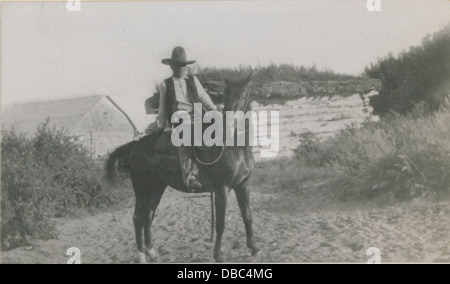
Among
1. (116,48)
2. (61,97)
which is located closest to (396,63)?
(116,48)

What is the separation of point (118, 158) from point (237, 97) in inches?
65.7

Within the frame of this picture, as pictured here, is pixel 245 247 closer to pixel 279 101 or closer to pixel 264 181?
pixel 264 181

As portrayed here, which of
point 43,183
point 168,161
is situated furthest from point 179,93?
point 43,183

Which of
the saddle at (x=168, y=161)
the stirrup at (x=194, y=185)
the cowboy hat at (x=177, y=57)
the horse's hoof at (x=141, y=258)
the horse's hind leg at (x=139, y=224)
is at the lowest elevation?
the horse's hoof at (x=141, y=258)

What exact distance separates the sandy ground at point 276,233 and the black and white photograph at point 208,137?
0.05 ft

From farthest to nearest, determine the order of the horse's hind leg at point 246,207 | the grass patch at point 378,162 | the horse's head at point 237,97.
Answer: the grass patch at point 378,162 < the horse's hind leg at point 246,207 < the horse's head at point 237,97

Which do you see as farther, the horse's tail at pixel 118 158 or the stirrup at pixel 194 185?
the horse's tail at pixel 118 158

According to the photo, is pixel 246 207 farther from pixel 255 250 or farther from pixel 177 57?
pixel 177 57

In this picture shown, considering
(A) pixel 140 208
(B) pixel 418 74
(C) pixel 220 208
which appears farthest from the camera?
(B) pixel 418 74

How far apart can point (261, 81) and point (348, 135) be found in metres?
1.43

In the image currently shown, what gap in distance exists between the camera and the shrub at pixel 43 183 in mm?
6664

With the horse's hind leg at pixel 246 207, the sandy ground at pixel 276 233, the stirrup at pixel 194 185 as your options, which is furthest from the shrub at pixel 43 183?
the horse's hind leg at pixel 246 207

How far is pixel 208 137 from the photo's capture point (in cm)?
594

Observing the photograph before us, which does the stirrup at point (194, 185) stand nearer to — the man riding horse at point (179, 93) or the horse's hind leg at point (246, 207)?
the man riding horse at point (179, 93)
